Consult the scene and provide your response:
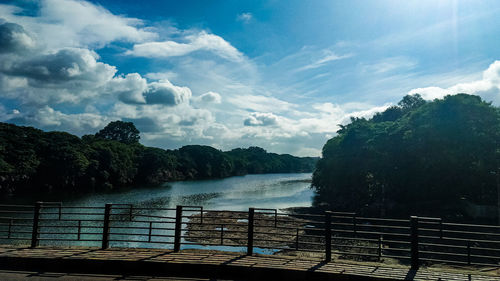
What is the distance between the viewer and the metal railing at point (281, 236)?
8.50 metres

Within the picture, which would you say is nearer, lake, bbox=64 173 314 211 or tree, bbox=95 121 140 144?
lake, bbox=64 173 314 211

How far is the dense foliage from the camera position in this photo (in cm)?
3234

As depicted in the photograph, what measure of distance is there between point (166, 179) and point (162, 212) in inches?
2369

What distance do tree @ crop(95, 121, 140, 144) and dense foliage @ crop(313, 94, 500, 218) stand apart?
8527 centimetres

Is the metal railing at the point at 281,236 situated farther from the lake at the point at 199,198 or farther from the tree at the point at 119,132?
the tree at the point at 119,132

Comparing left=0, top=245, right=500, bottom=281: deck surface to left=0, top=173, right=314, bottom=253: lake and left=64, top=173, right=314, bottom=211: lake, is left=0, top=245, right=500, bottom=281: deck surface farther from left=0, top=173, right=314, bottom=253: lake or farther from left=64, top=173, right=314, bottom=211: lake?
left=64, top=173, right=314, bottom=211: lake

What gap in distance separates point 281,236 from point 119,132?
328ft

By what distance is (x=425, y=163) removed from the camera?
116 ft

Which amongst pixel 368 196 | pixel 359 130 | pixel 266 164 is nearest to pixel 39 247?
pixel 368 196

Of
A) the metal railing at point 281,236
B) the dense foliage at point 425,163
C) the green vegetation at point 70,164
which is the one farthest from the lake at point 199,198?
the metal railing at point 281,236

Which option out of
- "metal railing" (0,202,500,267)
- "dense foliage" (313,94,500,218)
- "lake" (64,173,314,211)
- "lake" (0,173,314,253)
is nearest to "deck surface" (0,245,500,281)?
"metal railing" (0,202,500,267)

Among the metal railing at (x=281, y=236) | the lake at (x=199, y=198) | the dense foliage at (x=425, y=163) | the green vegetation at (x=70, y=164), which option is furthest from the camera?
the green vegetation at (x=70, y=164)

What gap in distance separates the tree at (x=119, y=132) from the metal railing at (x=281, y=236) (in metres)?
84.7

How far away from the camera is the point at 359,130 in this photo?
164ft
